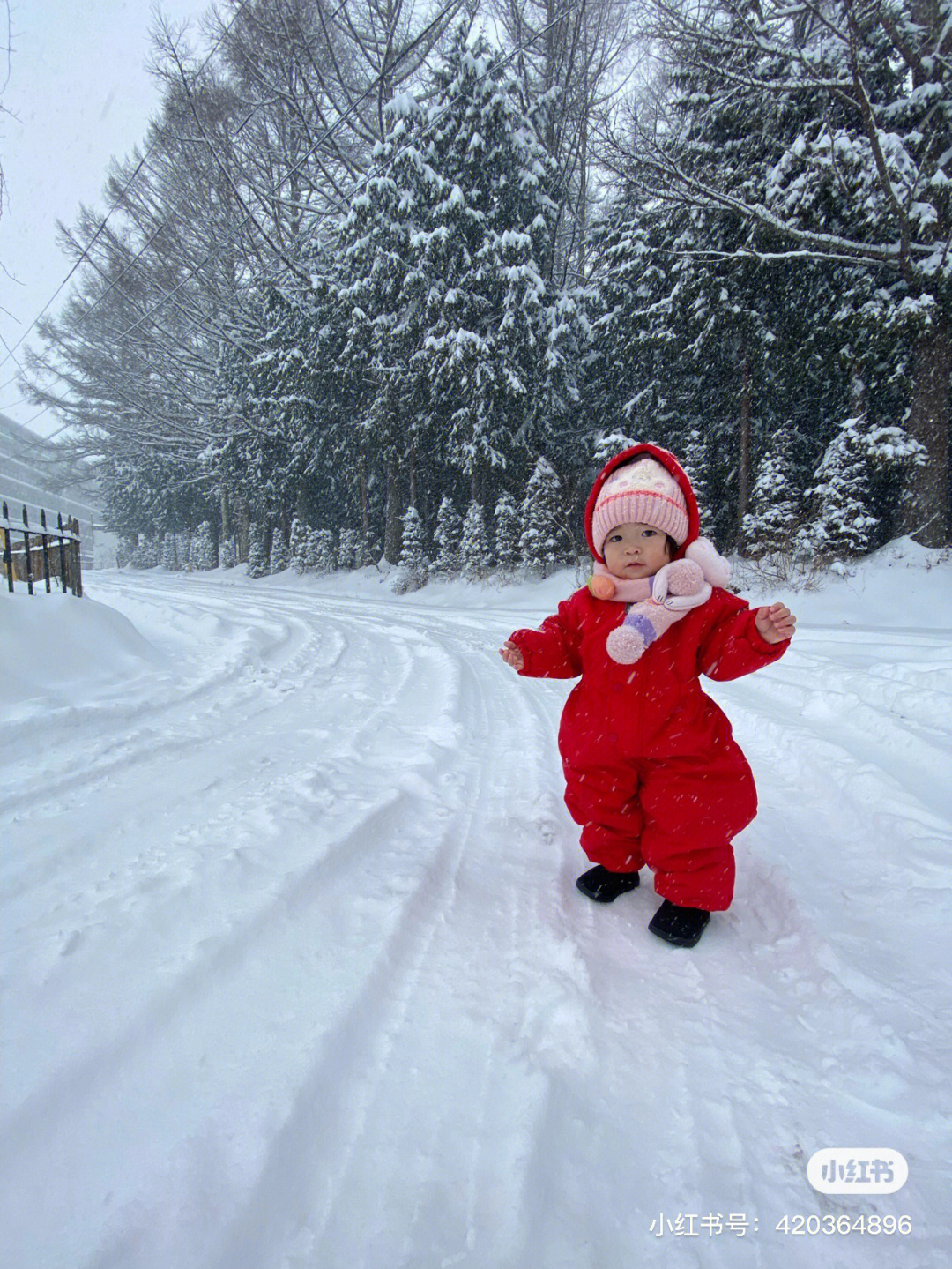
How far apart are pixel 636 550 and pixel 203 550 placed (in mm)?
34918

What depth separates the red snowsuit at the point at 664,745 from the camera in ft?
5.13

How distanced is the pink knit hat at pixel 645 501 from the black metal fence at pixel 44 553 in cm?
424

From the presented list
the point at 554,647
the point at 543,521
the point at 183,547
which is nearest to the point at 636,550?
the point at 554,647

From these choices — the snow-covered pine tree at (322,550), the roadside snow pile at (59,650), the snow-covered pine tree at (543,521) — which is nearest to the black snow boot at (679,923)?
Result: the roadside snow pile at (59,650)

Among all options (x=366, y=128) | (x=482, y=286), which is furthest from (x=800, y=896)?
(x=366, y=128)

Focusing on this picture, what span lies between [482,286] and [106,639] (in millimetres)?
10888

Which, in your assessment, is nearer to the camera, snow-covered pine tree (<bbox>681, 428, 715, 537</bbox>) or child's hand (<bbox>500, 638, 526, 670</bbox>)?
child's hand (<bbox>500, 638, 526, 670</bbox>)

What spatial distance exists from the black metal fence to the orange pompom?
420cm

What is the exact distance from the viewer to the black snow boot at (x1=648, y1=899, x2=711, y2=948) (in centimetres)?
147

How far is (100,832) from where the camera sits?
190 centimetres

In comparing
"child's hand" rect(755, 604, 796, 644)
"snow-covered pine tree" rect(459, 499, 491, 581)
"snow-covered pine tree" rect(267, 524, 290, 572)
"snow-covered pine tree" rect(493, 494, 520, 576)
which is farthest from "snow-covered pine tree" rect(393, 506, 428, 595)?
"child's hand" rect(755, 604, 796, 644)

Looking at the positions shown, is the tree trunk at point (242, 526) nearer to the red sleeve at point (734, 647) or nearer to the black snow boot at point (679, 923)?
the red sleeve at point (734, 647)

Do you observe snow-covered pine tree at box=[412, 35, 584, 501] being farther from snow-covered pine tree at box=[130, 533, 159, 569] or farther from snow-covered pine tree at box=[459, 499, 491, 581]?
snow-covered pine tree at box=[130, 533, 159, 569]

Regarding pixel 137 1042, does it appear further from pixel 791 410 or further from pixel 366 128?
pixel 366 128
